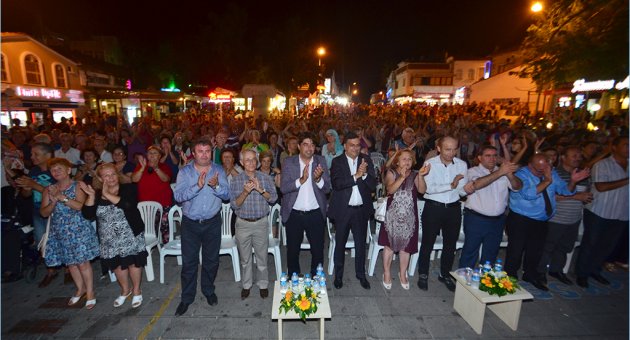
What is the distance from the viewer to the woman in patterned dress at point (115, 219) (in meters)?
3.77

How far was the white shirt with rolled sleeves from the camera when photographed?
13.8 ft

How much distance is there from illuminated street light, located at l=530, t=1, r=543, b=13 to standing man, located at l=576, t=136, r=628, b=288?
771 cm

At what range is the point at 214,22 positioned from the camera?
78.6 ft

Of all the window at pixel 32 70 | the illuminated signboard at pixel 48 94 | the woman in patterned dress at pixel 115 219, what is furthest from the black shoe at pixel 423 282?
the window at pixel 32 70

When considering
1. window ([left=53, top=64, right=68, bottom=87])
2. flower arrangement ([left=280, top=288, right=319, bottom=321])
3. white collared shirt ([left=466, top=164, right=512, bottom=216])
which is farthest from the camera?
window ([left=53, top=64, right=68, bottom=87])

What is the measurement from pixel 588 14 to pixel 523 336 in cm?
781

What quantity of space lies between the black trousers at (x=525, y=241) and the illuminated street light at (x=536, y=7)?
9025mm

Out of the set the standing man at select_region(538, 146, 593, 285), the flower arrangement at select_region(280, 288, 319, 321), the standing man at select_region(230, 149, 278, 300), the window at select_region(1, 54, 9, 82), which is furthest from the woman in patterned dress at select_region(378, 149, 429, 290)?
the window at select_region(1, 54, 9, 82)

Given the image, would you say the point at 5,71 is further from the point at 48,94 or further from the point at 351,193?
the point at 351,193

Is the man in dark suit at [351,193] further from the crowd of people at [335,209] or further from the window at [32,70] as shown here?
the window at [32,70]

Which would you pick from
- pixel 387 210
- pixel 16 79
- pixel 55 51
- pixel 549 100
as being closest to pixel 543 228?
pixel 387 210

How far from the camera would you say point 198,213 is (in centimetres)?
391

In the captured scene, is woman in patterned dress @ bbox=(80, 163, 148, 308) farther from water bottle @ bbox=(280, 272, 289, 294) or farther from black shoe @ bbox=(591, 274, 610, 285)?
black shoe @ bbox=(591, 274, 610, 285)

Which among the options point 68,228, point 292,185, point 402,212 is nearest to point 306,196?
point 292,185
